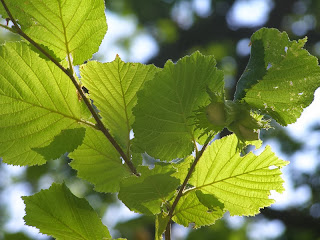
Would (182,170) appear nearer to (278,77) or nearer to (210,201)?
(210,201)

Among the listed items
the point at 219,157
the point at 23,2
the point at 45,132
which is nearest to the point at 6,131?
the point at 45,132

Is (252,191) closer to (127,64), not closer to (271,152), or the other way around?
(271,152)

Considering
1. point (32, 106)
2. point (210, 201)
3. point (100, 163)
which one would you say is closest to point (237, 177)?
point (210, 201)

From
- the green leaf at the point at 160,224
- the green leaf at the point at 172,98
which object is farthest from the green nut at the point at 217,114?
the green leaf at the point at 160,224

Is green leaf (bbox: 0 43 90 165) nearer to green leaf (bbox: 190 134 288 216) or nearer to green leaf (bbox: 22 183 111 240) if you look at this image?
green leaf (bbox: 22 183 111 240)

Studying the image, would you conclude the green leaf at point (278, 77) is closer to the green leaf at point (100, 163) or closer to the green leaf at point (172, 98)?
the green leaf at point (172, 98)

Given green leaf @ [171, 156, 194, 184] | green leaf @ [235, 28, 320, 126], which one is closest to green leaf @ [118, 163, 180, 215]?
green leaf @ [171, 156, 194, 184]
